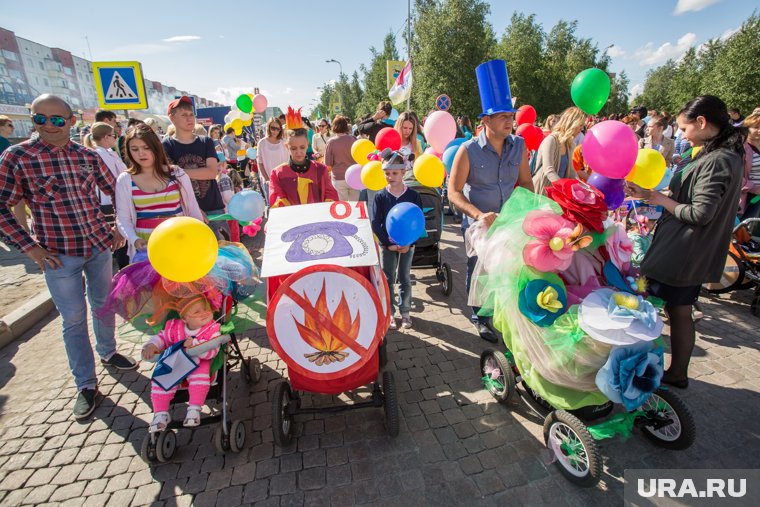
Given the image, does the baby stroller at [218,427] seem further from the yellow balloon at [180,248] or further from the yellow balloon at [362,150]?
the yellow balloon at [362,150]

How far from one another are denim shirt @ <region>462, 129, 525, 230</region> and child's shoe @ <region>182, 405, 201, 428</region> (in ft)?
9.26

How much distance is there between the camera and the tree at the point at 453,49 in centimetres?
2523

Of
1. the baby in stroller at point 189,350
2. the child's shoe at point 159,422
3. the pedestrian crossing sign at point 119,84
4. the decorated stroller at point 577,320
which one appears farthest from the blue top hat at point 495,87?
the pedestrian crossing sign at point 119,84

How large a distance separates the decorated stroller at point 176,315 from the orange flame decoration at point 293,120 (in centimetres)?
171

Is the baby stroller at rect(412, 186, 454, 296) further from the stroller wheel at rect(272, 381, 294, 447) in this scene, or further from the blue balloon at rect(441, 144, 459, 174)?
the stroller wheel at rect(272, 381, 294, 447)

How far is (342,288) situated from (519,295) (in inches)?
41.1

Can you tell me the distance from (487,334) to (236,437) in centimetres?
245

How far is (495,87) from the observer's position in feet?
9.97

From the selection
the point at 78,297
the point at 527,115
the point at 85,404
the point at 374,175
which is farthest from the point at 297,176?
the point at 527,115

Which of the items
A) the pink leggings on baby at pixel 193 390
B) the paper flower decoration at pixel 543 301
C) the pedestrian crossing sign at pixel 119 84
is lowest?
the pink leggings on baby at pixel 193 390

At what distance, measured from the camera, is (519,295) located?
213 cm

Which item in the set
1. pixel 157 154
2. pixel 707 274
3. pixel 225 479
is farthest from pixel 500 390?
pixel 157 154

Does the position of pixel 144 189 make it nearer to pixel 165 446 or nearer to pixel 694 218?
pixel 165 446

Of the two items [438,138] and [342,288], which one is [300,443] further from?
[438,138]
